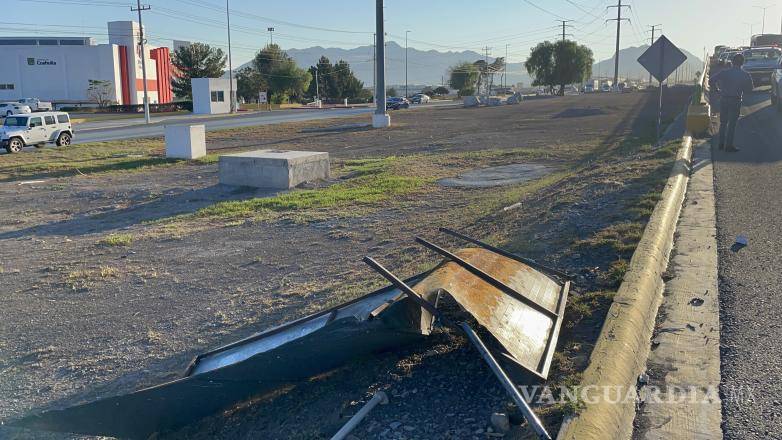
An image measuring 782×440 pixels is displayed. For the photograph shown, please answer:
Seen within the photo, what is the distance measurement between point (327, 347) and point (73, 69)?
Answer: 9246 cm

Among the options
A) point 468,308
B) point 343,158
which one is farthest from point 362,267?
point 343,158

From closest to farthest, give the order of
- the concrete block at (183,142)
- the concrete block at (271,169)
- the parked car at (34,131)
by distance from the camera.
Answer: the concrete block at (271,169)
the concrete block at (183,142)
the parked car at (34,131)

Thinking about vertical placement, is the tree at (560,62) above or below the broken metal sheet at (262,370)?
above

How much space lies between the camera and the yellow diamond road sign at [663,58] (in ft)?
52.5

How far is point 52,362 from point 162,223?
6634 millimetres

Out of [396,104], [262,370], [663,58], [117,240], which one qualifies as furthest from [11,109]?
[262,370]

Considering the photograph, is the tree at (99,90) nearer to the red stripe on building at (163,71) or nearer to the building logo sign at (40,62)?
the building logo sign at (40,62)

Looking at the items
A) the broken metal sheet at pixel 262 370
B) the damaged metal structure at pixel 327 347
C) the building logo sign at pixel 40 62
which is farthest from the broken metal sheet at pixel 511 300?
the building logo sign at pixel 40 62

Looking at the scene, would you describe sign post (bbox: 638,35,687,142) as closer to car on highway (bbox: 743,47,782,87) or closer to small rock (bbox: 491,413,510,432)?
small rock (bbox: 491,413,510,432)

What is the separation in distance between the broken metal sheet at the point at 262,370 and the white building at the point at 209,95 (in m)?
68.1

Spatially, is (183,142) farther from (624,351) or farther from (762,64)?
(762,64)

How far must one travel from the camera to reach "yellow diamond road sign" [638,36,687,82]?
52.5 ft

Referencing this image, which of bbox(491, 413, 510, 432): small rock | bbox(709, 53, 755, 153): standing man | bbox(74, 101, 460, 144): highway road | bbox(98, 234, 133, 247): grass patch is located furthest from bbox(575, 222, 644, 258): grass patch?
bbox(74, 101, 460, 144): highway road

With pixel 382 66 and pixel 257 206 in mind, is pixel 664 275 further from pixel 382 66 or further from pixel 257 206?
pixel 382 66
